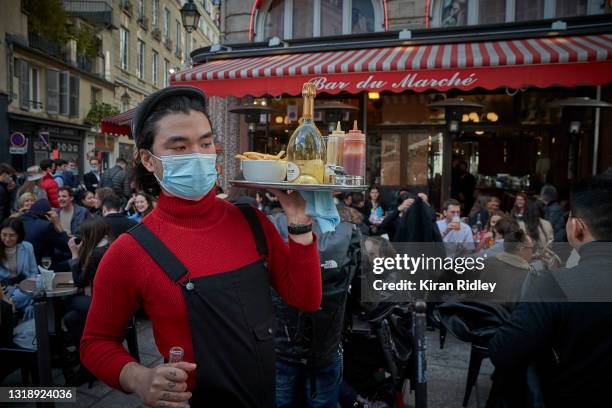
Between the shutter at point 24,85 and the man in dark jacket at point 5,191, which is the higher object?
the shutter at point 24,85

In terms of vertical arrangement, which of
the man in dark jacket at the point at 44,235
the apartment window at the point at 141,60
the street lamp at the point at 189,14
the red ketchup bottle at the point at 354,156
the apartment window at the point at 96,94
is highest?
the apartment window at the point at 141,60

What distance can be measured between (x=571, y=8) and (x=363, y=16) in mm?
4129

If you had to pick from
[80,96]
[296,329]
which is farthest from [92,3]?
[296,329]

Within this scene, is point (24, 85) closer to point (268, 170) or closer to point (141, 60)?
point (141, 60)

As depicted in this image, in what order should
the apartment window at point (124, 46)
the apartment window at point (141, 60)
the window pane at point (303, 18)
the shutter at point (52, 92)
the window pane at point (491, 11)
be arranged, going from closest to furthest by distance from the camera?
the window pane at point (491, 11), the window pane at point (303, 18), the shutter at point (52, 92), the apartment window at point (124, 46), the apartment window at point (141, 60)

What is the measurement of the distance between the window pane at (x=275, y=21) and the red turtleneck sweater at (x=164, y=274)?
9.20 meters

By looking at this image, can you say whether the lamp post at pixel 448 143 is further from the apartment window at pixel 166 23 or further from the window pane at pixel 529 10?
the apartment window at pixel 166 23

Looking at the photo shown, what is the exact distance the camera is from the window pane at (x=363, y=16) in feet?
30.5

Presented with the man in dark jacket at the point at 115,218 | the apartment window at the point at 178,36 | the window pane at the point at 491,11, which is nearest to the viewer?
the man in dark jacket at the point at 115,218

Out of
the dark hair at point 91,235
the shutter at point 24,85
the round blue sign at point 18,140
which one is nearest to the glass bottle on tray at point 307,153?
the dark hair at point 91,235

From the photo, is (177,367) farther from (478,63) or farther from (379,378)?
(478,63)

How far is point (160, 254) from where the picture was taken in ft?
4.93

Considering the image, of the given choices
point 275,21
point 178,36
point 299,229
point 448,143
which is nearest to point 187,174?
point 299,229

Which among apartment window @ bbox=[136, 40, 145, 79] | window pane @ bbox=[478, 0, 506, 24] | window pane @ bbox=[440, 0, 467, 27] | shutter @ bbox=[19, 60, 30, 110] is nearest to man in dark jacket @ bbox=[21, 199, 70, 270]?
window pane @ bbox=[440, 0, 467, 27]
